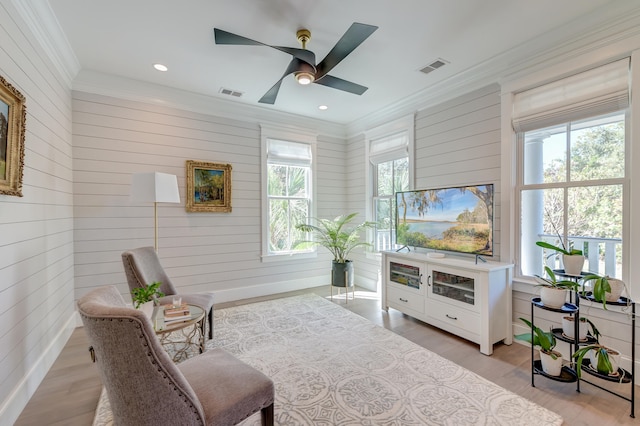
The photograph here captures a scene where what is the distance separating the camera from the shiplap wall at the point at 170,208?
336cm

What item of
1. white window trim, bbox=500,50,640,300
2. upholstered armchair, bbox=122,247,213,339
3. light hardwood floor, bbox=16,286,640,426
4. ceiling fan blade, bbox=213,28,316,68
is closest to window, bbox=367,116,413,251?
white window trim, bbox=500,50,640,300

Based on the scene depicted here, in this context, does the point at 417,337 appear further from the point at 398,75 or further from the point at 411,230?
the point at 398,75

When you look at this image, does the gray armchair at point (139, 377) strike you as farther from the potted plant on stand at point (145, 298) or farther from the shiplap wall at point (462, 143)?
the shiplap wall at point (462, 143)

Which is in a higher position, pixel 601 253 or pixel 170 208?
pixel 170 208

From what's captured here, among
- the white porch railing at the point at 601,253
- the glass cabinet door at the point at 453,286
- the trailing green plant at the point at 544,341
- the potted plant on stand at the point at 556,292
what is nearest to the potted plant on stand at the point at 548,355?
the trailing green plant at the point at 544,341

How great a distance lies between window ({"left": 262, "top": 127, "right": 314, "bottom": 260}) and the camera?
179 inches

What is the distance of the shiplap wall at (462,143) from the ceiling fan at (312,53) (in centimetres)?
139

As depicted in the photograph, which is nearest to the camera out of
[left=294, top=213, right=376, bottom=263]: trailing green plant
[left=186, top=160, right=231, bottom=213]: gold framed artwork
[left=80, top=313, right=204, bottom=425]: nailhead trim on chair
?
[left=80, top=313, right=204, bottom=425]: nailhead trim on chair

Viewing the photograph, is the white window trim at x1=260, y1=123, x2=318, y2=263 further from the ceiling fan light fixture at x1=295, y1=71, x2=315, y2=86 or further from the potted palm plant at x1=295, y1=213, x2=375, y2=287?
the ceiling fan light fixture at x1=295, y1=71, x2=315, y2=86

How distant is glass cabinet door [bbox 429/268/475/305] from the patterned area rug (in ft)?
2.13

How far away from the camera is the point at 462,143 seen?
339cm

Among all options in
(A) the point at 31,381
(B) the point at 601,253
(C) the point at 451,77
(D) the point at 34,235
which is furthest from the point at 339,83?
(A) the point at 31,381

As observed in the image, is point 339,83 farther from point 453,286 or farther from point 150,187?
point 453,286

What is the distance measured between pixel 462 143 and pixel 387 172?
1380 millimetres
